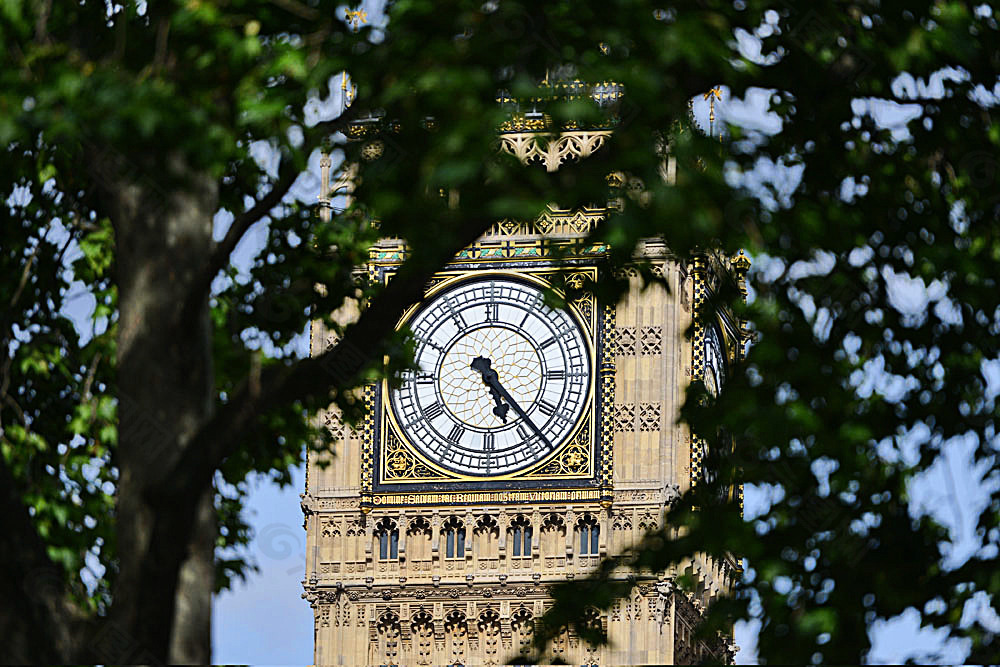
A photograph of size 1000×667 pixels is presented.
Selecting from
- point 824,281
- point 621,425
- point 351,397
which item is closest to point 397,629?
point 621,425

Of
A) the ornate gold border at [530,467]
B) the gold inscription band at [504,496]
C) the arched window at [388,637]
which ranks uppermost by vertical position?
the ornate gold border at [530,467]

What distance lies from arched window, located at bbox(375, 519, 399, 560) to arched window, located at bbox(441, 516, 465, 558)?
86 centimetres

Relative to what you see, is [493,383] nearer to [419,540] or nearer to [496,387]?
[496,387]

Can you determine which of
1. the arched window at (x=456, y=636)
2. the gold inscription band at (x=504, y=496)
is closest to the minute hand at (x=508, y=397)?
the gold inscription band at (x=504, y=496)

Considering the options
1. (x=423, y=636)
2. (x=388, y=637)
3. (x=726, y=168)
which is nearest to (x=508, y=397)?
(x=423, y=636)

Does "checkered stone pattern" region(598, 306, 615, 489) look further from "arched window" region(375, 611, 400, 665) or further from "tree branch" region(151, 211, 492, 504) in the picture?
"tree branch" region(151, 211, 492, 504)

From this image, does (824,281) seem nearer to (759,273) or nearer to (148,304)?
(759,273)

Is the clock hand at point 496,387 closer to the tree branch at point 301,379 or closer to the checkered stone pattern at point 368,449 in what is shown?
the checkered stone pattern at point 368,449

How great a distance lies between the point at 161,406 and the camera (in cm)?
1123

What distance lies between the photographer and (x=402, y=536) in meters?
41.3

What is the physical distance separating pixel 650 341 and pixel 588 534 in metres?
3.46

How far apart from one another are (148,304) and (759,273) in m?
2.99

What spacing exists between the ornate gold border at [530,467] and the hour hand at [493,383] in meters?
1.07

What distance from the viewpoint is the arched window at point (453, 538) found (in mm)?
41125
